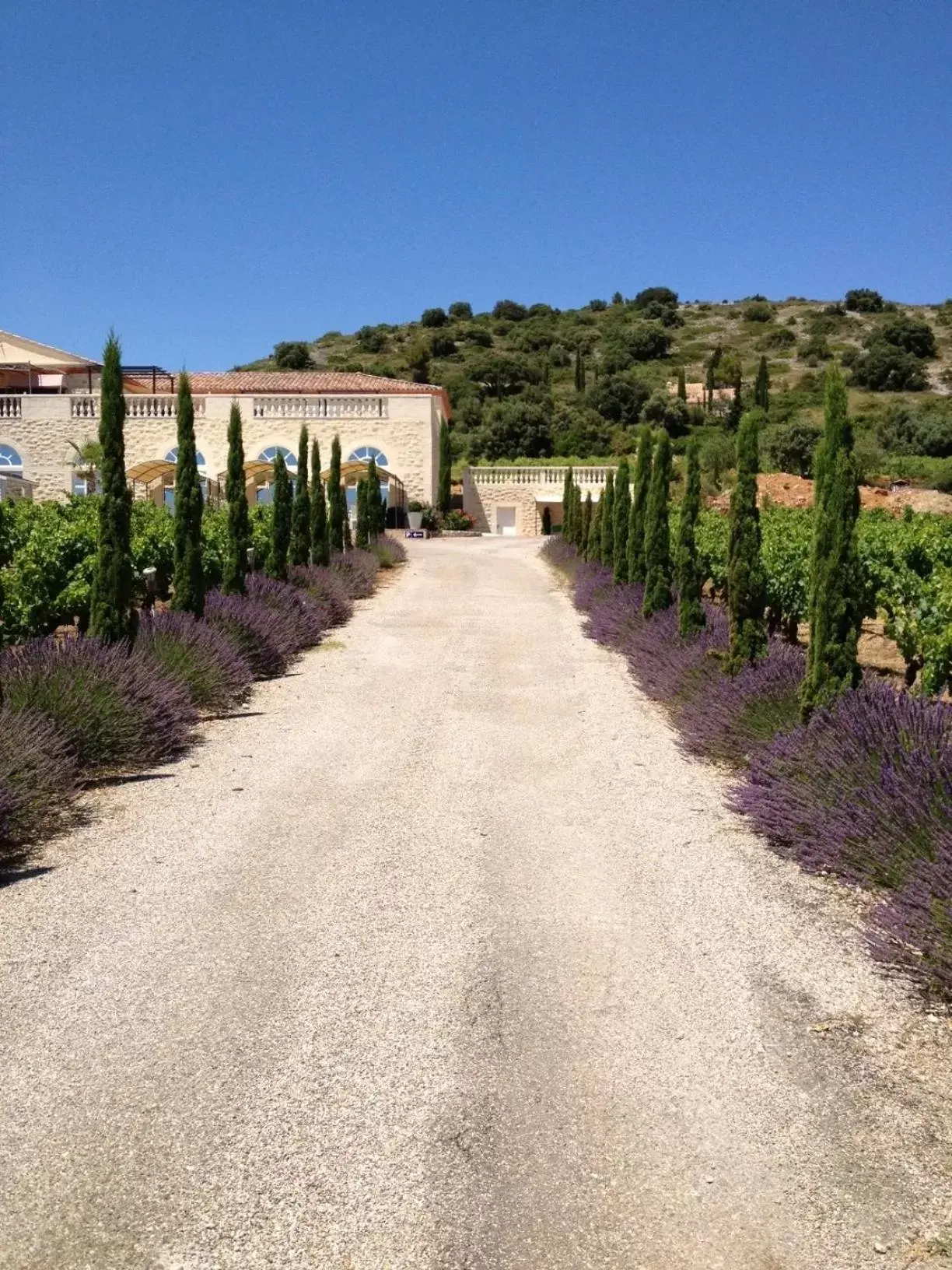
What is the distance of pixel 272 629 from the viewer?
14.5m

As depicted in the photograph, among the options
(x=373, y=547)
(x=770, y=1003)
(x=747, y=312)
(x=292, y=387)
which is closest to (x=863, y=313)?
(x=747, y=312)

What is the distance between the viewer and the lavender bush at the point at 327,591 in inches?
744

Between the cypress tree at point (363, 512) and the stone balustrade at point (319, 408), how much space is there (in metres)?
12.7

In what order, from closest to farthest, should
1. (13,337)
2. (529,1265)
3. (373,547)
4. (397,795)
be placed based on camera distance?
(529,1265), (397,795), (373,547), (13,337)

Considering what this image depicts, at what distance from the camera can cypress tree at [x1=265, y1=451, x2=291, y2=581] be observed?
19.8 metres

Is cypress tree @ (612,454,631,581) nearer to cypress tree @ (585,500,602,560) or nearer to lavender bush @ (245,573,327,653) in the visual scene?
cypress tree @ (585,500,602,560)

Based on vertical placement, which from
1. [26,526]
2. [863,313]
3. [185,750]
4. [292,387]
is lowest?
[185,750]

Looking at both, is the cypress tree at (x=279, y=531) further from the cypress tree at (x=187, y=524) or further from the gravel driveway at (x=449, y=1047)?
the gravel driveway at (x=449, y=1047)

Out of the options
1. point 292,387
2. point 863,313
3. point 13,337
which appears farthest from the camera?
point 863,313

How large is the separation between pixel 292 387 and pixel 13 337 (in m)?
15.7

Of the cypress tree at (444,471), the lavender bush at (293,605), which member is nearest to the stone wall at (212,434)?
the cypress tree at (444,471)

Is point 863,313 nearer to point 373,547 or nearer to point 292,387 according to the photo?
point 292,387

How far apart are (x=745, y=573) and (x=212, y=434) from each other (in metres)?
39.6

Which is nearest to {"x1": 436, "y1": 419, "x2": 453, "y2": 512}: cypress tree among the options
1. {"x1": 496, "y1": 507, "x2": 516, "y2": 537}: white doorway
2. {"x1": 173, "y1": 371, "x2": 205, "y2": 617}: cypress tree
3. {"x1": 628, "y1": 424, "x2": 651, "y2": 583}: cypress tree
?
{"x1": 496, "y1": 507, "x2": 516, "y2": 537}: white doorway
